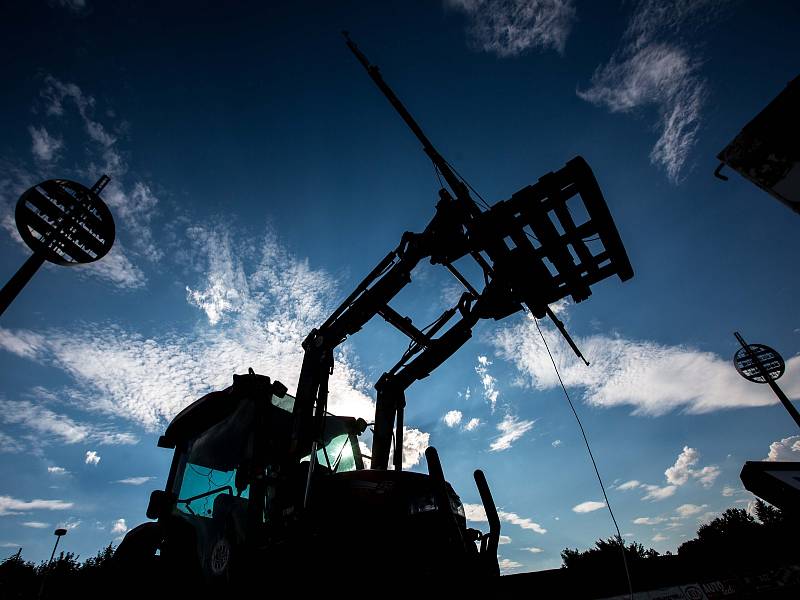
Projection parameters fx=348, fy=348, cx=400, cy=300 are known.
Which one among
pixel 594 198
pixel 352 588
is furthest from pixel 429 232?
pixel 352 588

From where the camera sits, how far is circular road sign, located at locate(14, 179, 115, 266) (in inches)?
344

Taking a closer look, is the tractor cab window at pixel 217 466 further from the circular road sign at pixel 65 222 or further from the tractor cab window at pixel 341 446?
the circular road sign at pixel 65 222

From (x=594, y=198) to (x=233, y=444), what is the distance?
554 centimetres

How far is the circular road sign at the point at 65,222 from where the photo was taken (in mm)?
8734

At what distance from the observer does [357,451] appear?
19.1ft

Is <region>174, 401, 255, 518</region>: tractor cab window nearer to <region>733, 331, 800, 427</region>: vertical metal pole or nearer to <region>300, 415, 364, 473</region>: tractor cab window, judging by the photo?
<region>300, 415, 364, 473</region>: tractor cab window

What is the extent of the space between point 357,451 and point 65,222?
984 centimetres

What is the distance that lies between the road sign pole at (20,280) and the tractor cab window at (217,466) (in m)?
6.19

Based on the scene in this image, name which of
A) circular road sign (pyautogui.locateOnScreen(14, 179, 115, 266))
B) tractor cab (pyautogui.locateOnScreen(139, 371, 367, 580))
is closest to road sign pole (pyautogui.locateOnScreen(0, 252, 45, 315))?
circular road sign (pyautogui.locateOnScreen(14, 179, 115, 266))

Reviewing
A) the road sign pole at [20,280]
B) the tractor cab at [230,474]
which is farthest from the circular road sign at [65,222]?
the tractor cab at [230,474]

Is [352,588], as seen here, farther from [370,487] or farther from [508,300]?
[508,300]

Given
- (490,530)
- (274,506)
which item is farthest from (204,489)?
(490,530)

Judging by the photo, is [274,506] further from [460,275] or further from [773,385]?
[773,385]

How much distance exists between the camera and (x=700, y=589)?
227 cm
